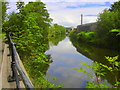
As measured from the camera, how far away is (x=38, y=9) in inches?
876

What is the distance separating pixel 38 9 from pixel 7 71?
752 inches

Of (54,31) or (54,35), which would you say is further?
(54,35)

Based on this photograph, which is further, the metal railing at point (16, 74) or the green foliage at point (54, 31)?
the green foliage at point (54, 31)

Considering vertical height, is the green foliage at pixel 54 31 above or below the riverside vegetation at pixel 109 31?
below

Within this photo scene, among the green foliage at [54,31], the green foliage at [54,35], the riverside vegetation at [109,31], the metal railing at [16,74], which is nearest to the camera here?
the metal railing at [16,74]

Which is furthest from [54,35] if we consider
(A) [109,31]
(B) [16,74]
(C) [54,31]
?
(B) [16,74]

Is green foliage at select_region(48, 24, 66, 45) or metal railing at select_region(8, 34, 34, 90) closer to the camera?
metal railing at select_region(8, 34, 34, 90)

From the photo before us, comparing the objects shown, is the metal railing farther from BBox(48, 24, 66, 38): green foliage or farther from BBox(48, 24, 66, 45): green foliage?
BBox(48, 24, 66, 38): green foliage

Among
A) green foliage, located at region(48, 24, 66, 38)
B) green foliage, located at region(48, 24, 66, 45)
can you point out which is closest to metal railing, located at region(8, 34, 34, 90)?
green foliage, located at region(48, 24, 66, 45)

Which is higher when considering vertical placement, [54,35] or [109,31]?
[109,31]

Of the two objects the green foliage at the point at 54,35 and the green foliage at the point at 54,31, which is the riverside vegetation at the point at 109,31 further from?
the green foliage at the point at 54,31

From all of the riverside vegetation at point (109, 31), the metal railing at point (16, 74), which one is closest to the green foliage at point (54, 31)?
the riverside vegetation at point (109, 31)

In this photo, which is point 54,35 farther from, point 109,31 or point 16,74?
point 16,74

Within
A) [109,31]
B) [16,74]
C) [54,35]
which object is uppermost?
[16,74]
